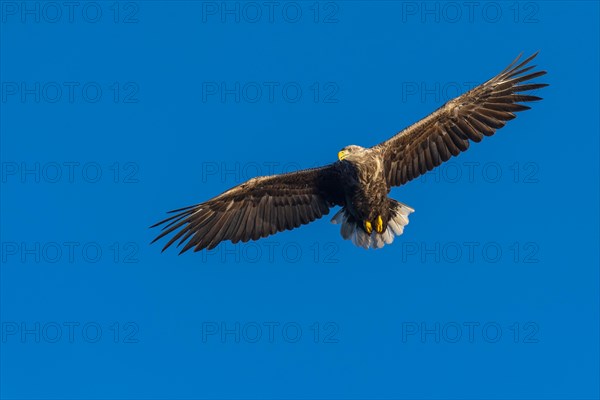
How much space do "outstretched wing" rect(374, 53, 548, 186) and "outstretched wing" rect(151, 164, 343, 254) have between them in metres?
0.95

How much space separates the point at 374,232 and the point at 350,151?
151 centimetres

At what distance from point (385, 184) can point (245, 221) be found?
6.61ft

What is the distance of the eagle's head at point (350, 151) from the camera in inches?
444

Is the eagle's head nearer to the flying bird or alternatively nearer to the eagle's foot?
the flying bird

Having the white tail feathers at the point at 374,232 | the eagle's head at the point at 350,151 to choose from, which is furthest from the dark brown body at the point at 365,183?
the white tail feathers at the point at 374,232

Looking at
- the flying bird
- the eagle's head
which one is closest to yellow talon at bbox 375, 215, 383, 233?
the flying bird

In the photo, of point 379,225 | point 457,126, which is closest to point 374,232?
point 379,225

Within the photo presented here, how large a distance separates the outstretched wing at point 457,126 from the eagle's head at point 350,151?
0.52 m

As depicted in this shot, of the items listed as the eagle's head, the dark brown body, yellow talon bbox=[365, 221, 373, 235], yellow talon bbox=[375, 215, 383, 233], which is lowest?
yellow talon bbox=[365, 221, 373, 235]

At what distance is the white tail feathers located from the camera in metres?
12.3

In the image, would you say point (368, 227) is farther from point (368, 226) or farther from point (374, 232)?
point (374, 232)

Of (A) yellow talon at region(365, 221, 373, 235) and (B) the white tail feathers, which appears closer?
(A) yellow talon at region(365, 221, 373, 235)

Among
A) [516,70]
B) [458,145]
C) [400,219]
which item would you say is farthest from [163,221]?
[516,70]

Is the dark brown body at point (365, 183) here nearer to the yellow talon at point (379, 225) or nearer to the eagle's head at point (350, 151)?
the eagle's head at point (350, 151)
